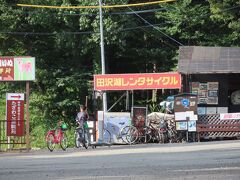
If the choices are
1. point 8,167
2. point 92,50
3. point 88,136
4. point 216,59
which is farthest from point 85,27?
point 8,167


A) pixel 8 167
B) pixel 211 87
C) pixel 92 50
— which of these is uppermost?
pixel 92 50

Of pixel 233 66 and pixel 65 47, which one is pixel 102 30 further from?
pixel 233 66

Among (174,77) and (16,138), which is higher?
(174,77)

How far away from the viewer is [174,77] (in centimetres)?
3250

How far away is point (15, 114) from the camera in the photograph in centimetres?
2652

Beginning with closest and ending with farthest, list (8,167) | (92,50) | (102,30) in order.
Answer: (8,167) → (102,30) → (92,50)

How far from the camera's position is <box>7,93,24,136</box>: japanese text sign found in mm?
26203

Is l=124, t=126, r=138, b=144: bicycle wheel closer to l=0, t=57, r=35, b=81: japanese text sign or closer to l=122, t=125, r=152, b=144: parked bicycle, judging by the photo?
l=122, t=125, r=152, b=144: parked bicycle

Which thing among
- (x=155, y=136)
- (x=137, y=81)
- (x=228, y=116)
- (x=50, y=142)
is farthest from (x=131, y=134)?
(x=50, y=142)

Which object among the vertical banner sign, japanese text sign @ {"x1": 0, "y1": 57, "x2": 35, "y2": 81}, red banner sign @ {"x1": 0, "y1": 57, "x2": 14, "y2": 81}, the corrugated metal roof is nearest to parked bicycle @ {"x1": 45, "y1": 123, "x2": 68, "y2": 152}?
the vertical banner sign

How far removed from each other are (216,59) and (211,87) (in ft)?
5.71

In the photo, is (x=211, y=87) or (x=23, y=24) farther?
(x=23, y=24)

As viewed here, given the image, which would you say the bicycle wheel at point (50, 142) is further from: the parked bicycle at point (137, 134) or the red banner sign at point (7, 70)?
the parked bicycle at point (137, 134)

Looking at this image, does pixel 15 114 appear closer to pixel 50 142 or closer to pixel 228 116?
pixel 50 142
